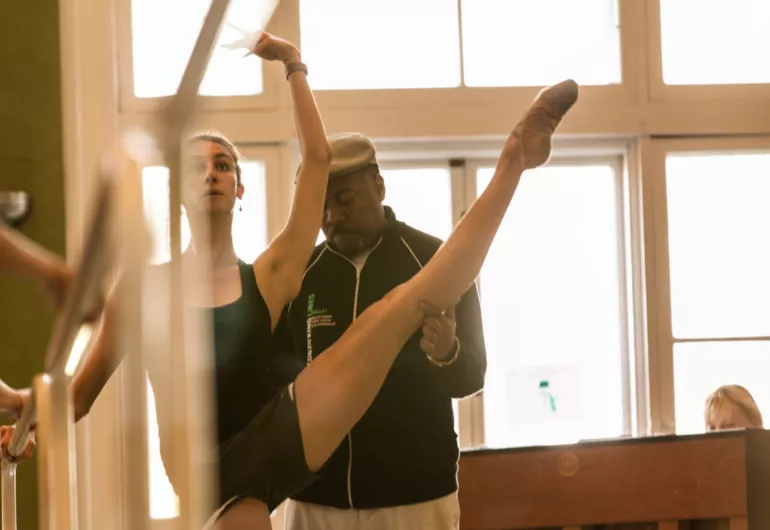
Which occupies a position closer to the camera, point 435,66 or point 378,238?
point 378,238

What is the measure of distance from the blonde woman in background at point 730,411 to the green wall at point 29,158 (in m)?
1.89

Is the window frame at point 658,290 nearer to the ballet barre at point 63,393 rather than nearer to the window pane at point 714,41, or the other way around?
the window pane at point 714,41

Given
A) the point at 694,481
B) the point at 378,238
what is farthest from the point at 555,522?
the point at 378,238

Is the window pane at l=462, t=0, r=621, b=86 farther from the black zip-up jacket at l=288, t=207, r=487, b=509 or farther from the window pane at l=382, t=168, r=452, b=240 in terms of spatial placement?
the black zip-up jacket at l=288, t=207, r=487, b=509

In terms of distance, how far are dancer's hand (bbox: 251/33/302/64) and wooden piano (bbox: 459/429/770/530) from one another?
0.93m

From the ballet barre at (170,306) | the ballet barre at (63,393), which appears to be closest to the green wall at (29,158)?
the ballet barre at (63,393)

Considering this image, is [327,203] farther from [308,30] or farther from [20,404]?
[308,30]

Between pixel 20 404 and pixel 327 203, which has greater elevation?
pixel 327 203

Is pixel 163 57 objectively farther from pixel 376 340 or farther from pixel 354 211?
pixel 376 340

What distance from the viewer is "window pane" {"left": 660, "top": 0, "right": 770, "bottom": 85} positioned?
330 cm

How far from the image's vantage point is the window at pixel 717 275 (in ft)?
10.7

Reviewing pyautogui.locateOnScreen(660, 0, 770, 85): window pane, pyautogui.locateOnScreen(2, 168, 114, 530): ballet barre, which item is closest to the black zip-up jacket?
pyautogui.locateOnScreen(2, 168, 114, 530): ballet barre

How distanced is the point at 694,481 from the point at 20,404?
4.77ft

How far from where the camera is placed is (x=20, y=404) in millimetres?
1574
